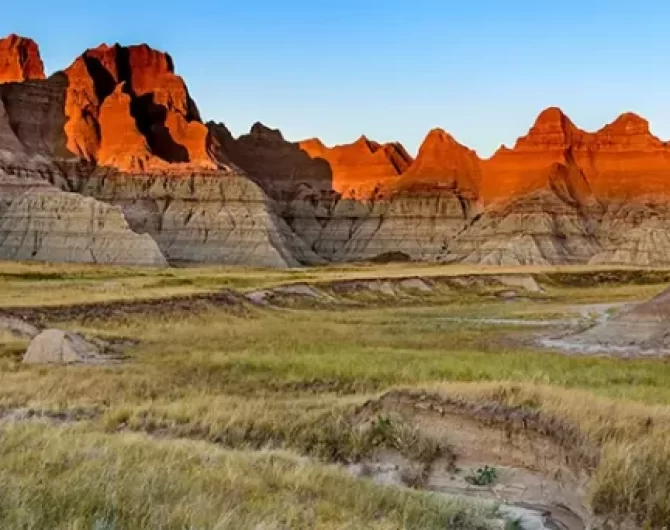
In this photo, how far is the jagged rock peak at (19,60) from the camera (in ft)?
538

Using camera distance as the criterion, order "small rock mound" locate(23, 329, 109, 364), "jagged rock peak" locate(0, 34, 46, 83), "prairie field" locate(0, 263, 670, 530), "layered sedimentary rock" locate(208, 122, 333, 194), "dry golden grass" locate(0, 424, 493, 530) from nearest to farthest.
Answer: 1. "dry golden grass" locate(0, 424, 493, 530)
2. "prairie field" locate(0, 263, 670, 530)
3. "small rock mound" locate(23, 329, 109, 364)
4. "jagged rock peak" locate(0, 34, 46, 83)
5. "layered sedimentary rock" locate(208, 122, 333, 194)

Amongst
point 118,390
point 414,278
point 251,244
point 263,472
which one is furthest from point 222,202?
point 263,472

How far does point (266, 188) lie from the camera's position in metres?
172

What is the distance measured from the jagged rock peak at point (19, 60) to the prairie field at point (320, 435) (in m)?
148

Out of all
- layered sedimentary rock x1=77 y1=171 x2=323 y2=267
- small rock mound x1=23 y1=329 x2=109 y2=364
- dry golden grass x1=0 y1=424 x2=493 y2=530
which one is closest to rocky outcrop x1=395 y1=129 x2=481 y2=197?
layered sedimentary rock x1=77 y1=171 x2=323 y2=267

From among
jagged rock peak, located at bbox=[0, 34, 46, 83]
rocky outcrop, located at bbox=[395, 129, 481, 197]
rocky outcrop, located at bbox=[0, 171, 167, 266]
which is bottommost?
rocky outcrop, located at bbox=[0, 171, 167, 266]

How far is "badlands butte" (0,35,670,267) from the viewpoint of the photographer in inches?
4560

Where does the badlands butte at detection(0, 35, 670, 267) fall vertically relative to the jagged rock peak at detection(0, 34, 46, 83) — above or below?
below

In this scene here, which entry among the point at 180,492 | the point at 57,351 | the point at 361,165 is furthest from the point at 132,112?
the point at 180,492

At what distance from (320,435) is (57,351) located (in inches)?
487

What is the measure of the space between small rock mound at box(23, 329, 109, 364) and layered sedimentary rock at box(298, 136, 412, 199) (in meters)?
154

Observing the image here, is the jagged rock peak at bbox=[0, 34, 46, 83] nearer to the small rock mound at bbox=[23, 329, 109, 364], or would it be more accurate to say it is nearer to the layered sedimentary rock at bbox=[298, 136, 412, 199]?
the layered sedimentary rock at bbox=[298, 136, 412, 199]

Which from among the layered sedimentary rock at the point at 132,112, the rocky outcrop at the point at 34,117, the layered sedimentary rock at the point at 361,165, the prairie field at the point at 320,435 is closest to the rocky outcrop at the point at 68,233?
the rocky outcrop at the point at 34,117

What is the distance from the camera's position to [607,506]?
970cm
